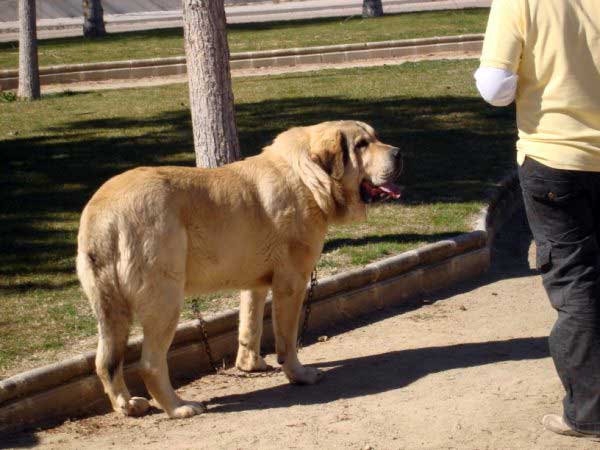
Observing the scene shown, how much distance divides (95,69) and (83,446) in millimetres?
16641

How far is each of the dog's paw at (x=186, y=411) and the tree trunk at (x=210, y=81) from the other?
286 cm

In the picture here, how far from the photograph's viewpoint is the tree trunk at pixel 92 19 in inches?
1188

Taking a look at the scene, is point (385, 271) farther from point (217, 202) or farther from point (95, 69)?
point (95, 69)

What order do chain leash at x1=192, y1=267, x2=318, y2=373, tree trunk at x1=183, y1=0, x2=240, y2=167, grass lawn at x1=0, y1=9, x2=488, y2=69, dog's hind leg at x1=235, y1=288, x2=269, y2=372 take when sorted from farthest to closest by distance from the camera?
grass lawn at x1=0, y1=9, x2=488, y2=69
tree trunk at x1=183, y1=0, x2=240, y2=167
chain leash at x1=192, y1=267, x2=318, y2=373
dog's hind leg at x1=235, y1=288, x2=269, y2=372

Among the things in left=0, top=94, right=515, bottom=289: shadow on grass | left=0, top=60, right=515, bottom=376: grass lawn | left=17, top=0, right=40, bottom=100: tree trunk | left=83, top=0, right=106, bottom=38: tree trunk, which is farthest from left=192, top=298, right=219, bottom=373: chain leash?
left=83, top=0, right=106, bottom=38: tree trunk

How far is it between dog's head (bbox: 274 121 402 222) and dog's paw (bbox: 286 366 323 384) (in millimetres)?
986

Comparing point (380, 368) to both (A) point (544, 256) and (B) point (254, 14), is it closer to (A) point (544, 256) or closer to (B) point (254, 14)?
(A) point (544, 256)

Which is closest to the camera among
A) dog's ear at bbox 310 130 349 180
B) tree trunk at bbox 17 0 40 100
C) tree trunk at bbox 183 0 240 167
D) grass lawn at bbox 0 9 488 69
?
dog's ear at bbox 310 130 349 180

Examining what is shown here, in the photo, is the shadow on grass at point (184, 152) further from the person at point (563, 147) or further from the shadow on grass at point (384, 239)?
the person at point (563, 147)

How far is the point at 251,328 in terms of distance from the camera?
22.3ft

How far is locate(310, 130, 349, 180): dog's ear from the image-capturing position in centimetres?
638

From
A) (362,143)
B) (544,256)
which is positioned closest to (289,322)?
(362,143)

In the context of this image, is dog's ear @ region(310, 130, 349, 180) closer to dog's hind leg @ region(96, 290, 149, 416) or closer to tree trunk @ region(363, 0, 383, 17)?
dog's hind leg @ region(96, 290, 149, 416)

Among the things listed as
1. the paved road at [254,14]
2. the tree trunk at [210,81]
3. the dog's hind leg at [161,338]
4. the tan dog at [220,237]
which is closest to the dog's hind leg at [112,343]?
the tan dog at [220,237]
